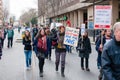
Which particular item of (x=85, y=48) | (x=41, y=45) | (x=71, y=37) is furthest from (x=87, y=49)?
(x=41, y=45)

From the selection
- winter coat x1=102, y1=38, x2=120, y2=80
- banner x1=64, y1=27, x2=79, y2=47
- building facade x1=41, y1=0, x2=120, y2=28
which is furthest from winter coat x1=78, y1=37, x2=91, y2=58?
building facade x1=41, y1=0, x2=120, y2=28

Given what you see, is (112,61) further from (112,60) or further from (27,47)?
(27,47)

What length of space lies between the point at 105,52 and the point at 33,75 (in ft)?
24.6

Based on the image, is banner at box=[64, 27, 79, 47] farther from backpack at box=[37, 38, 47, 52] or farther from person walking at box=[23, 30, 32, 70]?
person walking at box=[23, 30, 32, 70]

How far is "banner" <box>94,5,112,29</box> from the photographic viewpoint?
1120 cm

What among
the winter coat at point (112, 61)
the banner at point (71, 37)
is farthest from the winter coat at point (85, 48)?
the winter coat at point (112, 61)

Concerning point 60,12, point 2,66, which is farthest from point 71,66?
point 60,12

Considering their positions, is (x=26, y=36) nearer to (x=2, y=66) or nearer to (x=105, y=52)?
(x=2, y=66)

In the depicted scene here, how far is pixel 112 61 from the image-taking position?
16.2 feet

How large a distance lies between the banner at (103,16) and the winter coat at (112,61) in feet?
20.7

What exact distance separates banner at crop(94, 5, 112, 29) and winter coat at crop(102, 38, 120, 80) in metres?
6.32

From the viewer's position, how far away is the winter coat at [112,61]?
4.87 metres

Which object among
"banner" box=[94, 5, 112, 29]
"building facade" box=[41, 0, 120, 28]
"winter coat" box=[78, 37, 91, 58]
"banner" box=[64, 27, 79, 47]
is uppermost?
"building facade" box=[41, 0, 120, 28]

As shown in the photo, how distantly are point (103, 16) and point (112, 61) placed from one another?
636cm
